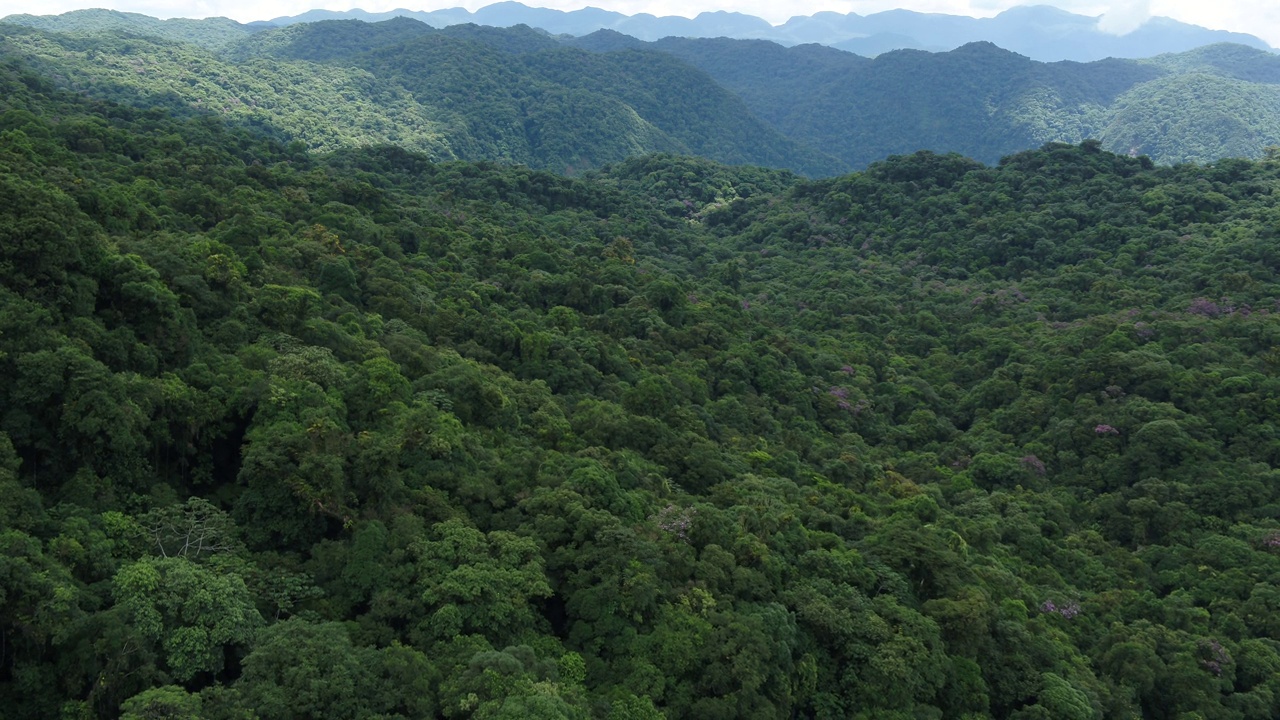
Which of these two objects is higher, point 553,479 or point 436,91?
point 436,91

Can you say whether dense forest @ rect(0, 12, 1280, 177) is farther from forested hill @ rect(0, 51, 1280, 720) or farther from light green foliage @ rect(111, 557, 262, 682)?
light green foliage @ rect(111, 557, 262, 682)

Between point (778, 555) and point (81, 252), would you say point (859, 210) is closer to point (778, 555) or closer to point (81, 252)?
point (778, 555)

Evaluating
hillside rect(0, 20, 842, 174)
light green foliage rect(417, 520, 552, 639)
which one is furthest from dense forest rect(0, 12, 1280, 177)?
light green foliage rect(417, 520, 552, 639)

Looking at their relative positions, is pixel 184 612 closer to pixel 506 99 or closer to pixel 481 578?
pixel 481 578

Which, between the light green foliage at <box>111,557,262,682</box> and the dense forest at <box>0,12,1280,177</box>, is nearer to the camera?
the light green foliage at <box>111,557,262,682</box>

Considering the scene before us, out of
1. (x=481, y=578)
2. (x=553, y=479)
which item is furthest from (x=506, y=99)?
(x=481, y=578)

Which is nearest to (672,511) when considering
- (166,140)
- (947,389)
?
(947,389)
